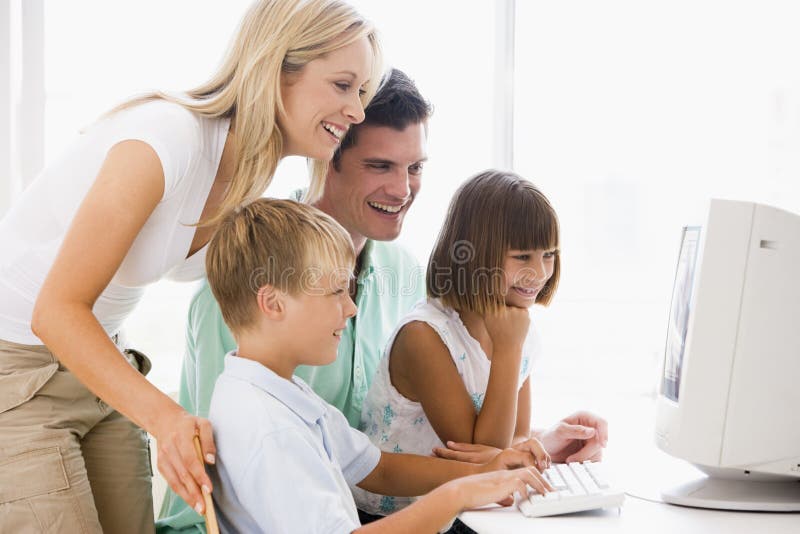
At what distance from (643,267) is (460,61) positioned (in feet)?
2.77

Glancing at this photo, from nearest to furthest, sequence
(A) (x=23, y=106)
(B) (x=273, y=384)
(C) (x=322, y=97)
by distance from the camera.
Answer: (B) (x=273, y=384) < (C) (x=322, y=97) < (A) (x=23, y=106)

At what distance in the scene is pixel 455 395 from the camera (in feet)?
4.97

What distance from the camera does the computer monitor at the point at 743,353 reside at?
111 centimetres

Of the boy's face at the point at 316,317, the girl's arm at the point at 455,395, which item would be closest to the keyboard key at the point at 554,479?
the girl's arm at the point at 455,395

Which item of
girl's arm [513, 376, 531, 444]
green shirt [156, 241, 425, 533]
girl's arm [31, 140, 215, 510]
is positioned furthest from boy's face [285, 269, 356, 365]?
girl's arm [513, 376, 531, 444]

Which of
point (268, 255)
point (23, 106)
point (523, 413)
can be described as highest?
point (23, 106)

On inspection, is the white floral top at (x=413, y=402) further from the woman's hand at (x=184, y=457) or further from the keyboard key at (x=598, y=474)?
the woman's hand at (x=184, y=457)

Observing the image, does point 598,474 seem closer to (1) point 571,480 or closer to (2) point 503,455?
(1) point 571,480

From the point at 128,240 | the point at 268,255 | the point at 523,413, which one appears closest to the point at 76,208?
the point at 128,240

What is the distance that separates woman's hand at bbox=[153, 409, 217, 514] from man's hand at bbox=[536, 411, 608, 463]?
67cm

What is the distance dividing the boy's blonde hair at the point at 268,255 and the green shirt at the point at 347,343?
0.36 m

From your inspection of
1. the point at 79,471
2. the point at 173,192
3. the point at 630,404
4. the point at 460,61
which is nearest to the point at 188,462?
the point at 79,471

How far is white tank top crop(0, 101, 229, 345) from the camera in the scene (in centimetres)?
123

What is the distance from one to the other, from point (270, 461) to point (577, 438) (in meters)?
0.62
